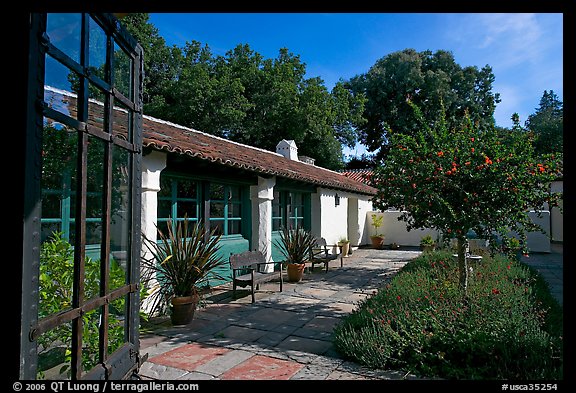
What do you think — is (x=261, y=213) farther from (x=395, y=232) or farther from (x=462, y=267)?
(x=395, y=232)

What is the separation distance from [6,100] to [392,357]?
3.54 m

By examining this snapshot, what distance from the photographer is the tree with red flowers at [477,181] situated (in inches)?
181

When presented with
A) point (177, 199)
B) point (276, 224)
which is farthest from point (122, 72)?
point (276, 224)

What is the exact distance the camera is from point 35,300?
5.76 ft

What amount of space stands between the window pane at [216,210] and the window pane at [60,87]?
5231 mm

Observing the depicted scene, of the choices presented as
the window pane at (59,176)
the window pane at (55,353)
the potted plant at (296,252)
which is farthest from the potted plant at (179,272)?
the potted plant at (296,252)

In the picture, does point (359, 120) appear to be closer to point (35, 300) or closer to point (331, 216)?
point (331, 216)

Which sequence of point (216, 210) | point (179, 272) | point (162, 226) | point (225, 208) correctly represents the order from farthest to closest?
1. point (225, 208)
2. point (216, 210)
3. point (162, 226)
4. point (179, 272)

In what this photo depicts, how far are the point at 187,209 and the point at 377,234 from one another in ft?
39.0

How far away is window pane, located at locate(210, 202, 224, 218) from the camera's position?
745 centimetres

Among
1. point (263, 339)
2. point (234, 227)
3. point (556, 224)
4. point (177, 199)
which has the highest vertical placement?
point (177, 199)

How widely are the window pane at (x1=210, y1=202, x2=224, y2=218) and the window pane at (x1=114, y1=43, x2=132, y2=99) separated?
4.64 metres

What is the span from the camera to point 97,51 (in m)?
2.44
